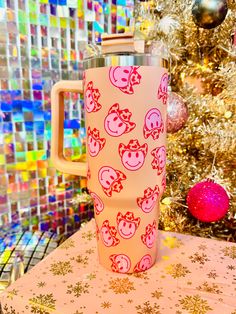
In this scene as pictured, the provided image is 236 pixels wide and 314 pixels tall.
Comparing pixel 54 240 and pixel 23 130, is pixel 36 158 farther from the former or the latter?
pixel 54 240

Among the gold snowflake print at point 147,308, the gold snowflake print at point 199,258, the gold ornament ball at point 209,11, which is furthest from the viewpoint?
the gold ornament ball at point 209,11

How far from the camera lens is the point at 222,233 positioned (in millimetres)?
863

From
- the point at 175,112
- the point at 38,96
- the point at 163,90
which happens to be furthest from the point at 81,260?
the point at 38,96

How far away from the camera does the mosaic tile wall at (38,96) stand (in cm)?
75

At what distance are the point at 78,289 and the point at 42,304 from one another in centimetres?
5

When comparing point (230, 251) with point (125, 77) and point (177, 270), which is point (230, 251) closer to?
point (177, 270)

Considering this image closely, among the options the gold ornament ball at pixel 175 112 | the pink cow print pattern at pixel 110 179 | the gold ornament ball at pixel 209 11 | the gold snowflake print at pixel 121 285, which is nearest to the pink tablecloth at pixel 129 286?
the gold snowflake print at pixel 121 285

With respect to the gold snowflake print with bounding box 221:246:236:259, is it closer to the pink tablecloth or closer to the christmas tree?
the pink tablecloth

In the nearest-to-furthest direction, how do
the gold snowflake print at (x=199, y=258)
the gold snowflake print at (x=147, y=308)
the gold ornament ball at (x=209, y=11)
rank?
1. the gold snowflake print at (x=147, y=308)
2. the gold snowflake print at (x=199, y=258)
3. the gold ornament ball at (x=209, y=11)

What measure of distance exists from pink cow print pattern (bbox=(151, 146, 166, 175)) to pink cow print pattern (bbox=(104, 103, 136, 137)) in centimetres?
5

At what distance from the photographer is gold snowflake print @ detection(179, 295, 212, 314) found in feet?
1.10

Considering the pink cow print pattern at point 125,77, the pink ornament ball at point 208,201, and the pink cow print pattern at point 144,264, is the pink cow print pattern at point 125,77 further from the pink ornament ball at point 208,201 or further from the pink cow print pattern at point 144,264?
the pink ornament ball at point 208,201

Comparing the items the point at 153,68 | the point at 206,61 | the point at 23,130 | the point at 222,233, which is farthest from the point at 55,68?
the point at 222,233

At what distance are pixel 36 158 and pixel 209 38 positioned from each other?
1.91ft
